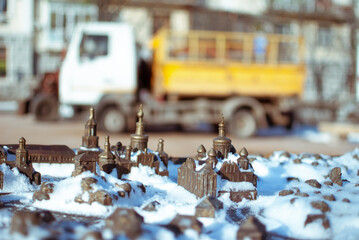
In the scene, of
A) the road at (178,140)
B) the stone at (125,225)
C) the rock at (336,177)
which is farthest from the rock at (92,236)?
the road at (178,140)

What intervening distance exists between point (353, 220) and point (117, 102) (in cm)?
819

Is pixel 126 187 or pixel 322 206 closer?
pixel 322 206

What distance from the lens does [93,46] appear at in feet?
34.2

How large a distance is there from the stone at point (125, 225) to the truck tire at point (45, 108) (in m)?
9.68

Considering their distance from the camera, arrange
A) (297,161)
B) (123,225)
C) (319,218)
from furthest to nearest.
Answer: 1. (297,161)
2. (319,218)
3. (123,225)

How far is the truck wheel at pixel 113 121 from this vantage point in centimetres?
1054

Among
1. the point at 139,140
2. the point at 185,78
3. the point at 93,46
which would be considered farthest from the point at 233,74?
the point at 139,140

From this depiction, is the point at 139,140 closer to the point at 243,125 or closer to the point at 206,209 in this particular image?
the point at 206,209

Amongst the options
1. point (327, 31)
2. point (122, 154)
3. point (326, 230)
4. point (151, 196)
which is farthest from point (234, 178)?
point (327, 31)

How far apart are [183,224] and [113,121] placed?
27.0ft

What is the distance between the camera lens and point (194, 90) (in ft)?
35.6

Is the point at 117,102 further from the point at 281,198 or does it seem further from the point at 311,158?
Result: the point at 281,198

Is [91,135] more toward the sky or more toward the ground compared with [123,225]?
more toward the sky

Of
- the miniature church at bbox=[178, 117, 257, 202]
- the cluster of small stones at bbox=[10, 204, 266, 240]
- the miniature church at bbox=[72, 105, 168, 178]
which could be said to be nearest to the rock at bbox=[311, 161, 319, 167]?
the miniature church at bbox=[178, 117, 257, 202]
